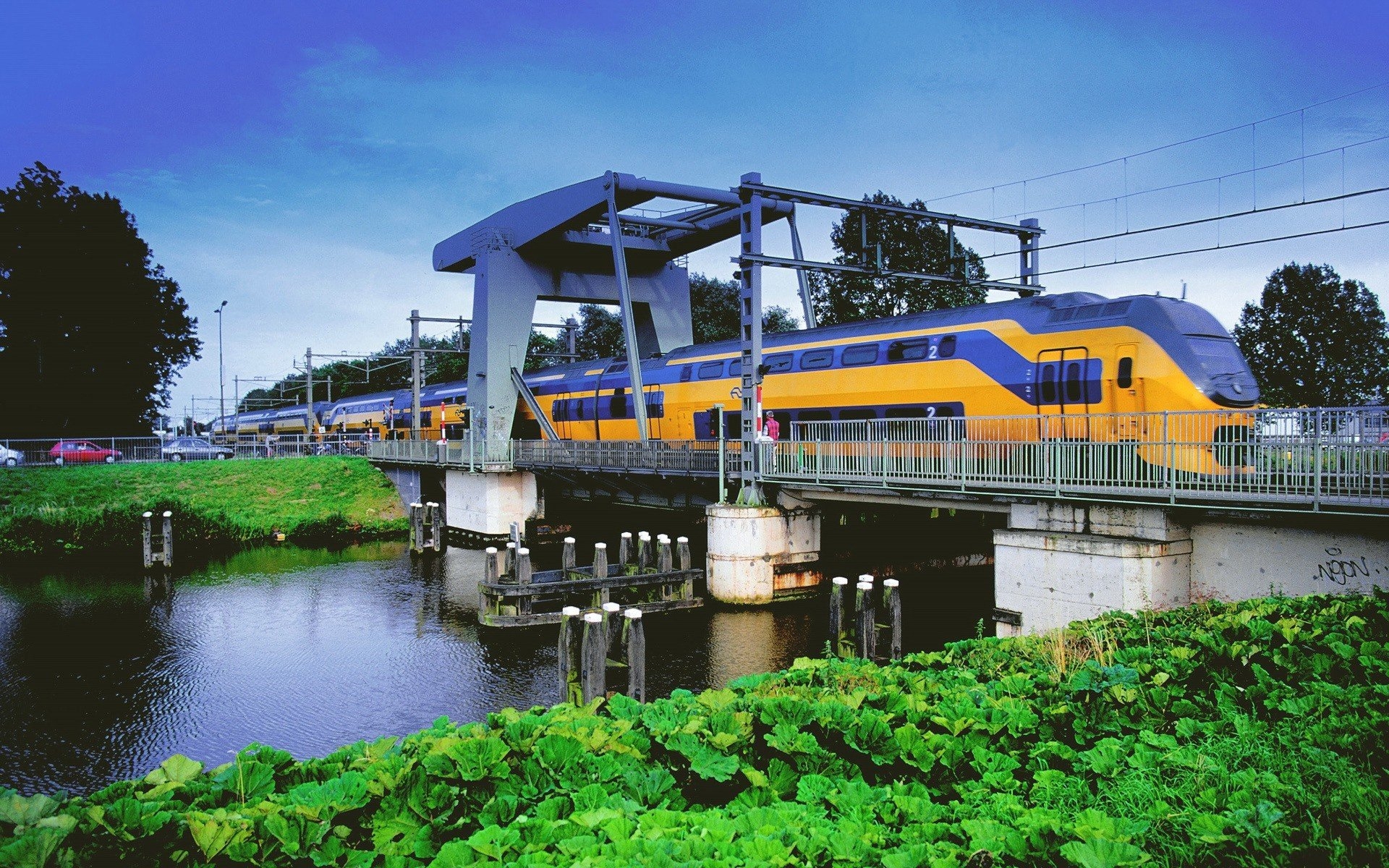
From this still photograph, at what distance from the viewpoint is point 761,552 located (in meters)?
21.3

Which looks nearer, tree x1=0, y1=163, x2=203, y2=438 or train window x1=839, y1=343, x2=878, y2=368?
train window x1=839, y1=343, x2=878, y2=368

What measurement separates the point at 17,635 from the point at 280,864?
72.9 feet

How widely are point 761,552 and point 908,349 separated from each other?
6129mm

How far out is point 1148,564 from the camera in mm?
13688

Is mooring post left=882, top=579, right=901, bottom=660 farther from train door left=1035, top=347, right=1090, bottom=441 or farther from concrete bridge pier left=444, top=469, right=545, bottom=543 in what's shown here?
concrete bridge pier left=444, top=469, right=545, bottom=543

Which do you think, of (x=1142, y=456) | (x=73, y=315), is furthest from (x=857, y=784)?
(x=73, y=315)

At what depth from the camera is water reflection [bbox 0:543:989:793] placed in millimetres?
13609

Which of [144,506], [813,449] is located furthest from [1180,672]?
[144,506]

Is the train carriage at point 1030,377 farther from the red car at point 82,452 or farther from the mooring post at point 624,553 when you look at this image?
the red car at point 82,452

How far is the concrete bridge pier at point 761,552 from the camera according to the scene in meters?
21.3

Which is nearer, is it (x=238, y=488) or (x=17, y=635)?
(x=17, y=635)

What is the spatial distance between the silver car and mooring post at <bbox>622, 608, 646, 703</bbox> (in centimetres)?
4309

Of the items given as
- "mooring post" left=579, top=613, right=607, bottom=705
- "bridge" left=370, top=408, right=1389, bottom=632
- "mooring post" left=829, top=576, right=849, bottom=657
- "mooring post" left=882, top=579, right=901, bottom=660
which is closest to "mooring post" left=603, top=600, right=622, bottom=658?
"mooring post" left=579, top=613, right=607, bottom=705

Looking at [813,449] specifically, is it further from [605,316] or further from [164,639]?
[605,316]
